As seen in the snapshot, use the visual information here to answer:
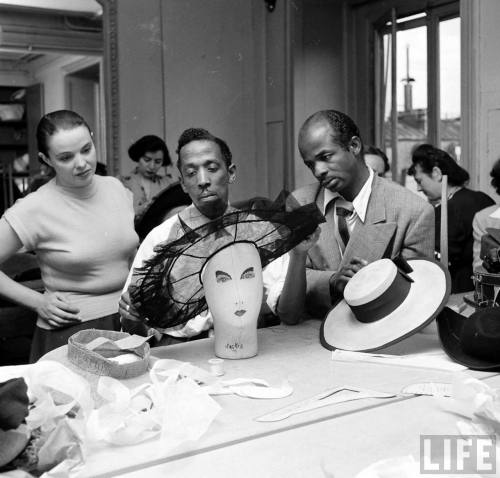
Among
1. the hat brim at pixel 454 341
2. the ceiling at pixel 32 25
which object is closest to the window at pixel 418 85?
the ceiling at pixel 32 25

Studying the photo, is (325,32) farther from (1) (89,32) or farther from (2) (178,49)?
(1) (89,32)

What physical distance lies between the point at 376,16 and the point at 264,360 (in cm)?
457

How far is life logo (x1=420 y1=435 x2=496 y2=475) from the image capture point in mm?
1171

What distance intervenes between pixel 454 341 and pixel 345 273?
0.39m

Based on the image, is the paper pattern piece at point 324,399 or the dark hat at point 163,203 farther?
the dark hat at point 163,203

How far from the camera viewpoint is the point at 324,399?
154 centimetres

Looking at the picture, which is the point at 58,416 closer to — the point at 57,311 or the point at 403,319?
the point at 403,319

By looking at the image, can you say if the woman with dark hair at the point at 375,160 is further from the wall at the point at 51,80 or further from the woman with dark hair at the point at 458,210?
the wall at the point at 51,80

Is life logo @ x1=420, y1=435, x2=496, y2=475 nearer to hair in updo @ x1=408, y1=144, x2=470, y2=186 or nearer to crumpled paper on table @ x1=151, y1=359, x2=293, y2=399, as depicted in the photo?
crumpled paper on table @ x1=151, y1=359, x2=293, y2=399

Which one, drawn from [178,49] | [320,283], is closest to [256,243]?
[320,283]

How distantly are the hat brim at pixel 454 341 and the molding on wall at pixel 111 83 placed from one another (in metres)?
3.82

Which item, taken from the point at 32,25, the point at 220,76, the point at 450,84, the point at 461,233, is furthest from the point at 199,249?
the point at 220,76

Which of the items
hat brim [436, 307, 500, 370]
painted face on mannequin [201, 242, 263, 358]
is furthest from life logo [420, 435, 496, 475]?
painted face on mannequin [201, 242, 263, 358]

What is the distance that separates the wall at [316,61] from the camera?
596 cm
